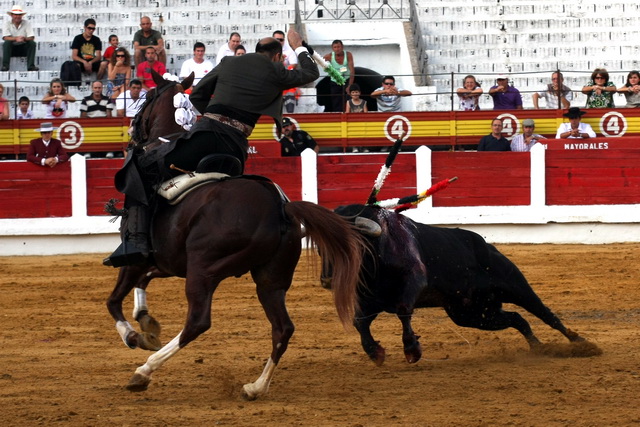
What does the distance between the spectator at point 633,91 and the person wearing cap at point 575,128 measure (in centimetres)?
86

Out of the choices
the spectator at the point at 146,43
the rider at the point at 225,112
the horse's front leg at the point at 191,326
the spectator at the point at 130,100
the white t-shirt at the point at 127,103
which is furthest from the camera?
the spectator at the point at 146,43

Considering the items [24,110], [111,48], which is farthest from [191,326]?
[111,48]

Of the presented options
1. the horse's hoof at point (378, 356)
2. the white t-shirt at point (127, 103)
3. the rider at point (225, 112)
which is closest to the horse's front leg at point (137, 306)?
the rider at point (225, 112)

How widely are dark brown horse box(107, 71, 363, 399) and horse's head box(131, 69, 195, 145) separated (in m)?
0.64

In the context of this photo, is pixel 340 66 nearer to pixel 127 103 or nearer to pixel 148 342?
pixel 127 103

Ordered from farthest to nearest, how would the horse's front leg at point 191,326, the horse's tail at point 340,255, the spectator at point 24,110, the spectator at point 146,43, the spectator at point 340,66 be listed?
the spectator at point 146,43, the spectator at point 340,66, the spectator at point 24,110, the horse's tail at point 340,255, the horse's front leg at point 191,326

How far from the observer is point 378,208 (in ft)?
21.7

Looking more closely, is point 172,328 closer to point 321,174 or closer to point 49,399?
point 49,399

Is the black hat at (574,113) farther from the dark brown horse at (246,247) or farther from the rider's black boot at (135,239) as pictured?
the rider's black boot at (135,239)

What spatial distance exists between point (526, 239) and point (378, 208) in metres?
7.74

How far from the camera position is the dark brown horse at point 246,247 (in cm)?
567

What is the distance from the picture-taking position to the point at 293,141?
1438 cm

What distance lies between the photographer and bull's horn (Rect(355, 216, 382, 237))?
6.34 m

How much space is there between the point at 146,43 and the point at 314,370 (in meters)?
10.3
